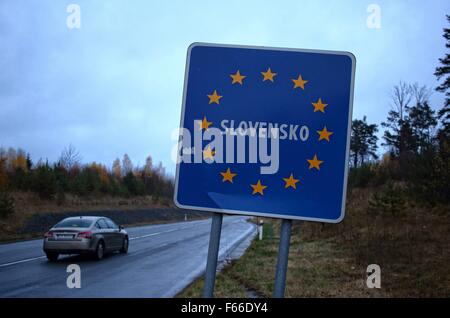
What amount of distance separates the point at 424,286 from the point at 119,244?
1179 cm

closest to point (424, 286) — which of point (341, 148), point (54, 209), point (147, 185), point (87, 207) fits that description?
point (341, 148)

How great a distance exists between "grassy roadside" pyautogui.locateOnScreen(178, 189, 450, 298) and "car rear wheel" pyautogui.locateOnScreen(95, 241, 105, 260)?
490 centimetres

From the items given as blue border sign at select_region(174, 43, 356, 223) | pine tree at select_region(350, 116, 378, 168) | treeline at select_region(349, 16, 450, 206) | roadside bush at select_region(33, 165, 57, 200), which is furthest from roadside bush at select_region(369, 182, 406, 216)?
pine tree at select_region(350, 116, 378, 168)

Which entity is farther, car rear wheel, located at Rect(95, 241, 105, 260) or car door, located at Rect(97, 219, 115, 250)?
car door, located at Rect(97, 219, 115, 250)

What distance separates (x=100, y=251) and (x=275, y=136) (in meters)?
14.8

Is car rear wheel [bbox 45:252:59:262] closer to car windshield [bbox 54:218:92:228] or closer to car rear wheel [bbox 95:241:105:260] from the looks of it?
car windshield [bbox 54:218:92:228]

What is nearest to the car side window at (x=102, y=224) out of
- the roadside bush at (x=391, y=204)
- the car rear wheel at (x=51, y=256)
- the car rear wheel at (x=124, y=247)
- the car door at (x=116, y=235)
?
the car door at (x=116, y=235)

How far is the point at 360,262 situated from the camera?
12.2 metres

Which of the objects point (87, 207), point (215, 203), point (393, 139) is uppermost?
point (393, 139)

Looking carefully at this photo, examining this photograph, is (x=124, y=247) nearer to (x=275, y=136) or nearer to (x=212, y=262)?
(x=212, y=262)

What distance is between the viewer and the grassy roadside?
905cm

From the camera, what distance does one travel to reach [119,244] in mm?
17734
